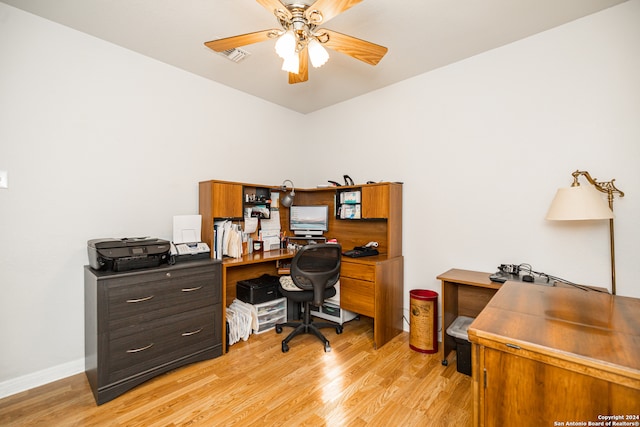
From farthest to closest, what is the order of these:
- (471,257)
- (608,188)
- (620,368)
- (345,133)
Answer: (345,133) < (471,257) < (608,188) < (620,368)

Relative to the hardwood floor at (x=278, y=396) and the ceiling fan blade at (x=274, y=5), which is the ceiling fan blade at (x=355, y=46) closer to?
the ceiling fan blade at (x=274, y=5)

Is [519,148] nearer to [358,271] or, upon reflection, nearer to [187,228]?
[358,271]

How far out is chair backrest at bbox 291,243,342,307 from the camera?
8.19 feet

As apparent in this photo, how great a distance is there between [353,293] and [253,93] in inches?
104

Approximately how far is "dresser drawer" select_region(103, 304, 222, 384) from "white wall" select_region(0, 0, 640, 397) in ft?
2.09

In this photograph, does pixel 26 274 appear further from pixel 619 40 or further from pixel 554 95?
pixel 619 40

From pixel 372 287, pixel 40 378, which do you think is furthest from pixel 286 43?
pixel 40 378

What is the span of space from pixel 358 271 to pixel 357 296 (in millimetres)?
256

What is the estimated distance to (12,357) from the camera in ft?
6.52

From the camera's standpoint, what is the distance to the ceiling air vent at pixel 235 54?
2512mm

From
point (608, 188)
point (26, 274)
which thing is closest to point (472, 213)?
point (608, 188)

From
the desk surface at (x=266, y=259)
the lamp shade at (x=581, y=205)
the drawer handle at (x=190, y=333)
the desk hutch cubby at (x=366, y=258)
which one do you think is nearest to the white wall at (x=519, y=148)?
the desk hutch cubby at (x=366, y=258)

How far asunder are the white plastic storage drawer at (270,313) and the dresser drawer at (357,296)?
698mm

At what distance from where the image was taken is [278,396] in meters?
1.95
